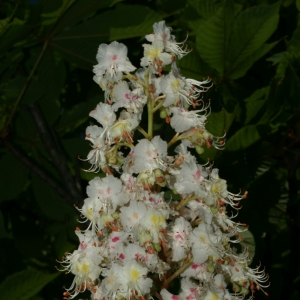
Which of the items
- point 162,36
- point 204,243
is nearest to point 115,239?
point 204,243

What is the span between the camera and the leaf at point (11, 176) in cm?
180

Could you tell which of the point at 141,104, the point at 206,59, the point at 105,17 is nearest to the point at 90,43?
the point at 105,17

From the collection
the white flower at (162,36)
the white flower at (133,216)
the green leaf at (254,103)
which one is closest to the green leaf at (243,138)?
the green leaf at (254,103)

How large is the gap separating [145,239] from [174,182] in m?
0.15

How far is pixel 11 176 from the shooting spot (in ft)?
5.98

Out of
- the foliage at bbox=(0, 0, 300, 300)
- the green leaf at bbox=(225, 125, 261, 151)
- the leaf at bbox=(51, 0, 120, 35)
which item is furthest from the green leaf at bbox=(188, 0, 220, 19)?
the green leaf at bbox=(225, 125, 261, 151)

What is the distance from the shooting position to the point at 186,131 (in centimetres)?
121

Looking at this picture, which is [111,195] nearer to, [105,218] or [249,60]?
[105,218]

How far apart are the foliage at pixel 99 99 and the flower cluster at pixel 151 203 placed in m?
0.22

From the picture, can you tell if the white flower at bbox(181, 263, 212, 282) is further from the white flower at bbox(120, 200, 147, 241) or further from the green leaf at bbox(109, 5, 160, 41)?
the green leaf at bbox(109, 5, 160, 41)

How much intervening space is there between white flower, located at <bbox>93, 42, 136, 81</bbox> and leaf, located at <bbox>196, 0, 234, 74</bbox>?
1.09 ft

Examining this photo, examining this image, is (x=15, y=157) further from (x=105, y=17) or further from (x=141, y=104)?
(x=141, y=104)

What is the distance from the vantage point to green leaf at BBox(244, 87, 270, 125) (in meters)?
1.51

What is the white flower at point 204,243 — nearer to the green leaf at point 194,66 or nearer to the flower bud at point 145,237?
the flower bud at point 145,237
